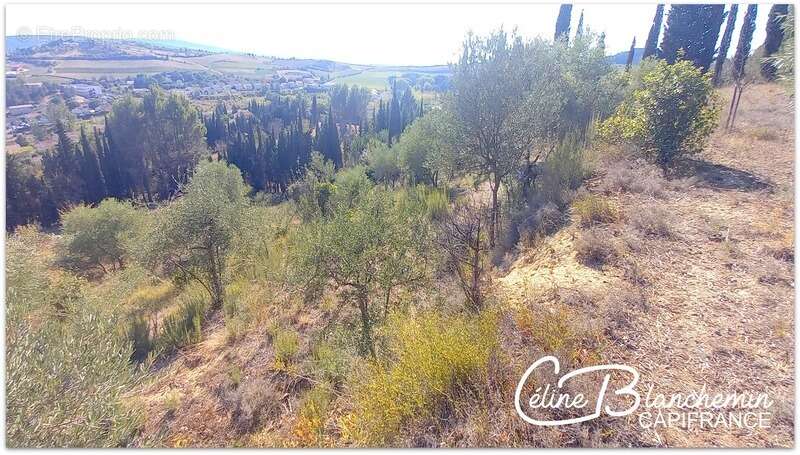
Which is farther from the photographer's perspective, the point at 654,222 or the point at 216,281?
the point at 216,281

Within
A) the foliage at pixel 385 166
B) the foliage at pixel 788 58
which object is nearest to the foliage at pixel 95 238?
the foliage at pixel 385 166

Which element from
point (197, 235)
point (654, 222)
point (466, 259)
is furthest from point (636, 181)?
point (197, 235)

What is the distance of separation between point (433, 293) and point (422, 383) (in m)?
3.40

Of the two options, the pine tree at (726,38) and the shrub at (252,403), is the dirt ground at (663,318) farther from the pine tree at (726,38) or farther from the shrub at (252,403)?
the pine tree at (726,38)

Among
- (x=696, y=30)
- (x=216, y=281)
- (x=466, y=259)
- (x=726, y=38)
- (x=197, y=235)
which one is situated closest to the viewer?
(x=466, y=259)

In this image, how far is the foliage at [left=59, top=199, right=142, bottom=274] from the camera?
70.1ft

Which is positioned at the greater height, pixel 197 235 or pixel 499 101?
pixel 499 101

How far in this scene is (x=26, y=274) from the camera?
9.98 metres

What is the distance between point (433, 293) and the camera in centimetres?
762

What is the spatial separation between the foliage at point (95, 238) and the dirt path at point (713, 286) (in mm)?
24320

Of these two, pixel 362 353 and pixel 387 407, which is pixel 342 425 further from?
pixel 362 353

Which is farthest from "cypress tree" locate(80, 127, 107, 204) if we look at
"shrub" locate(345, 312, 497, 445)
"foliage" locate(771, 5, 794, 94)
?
"foliage" locate(771, 5, 794, 94)

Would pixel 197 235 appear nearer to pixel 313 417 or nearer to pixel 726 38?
pixel 313 417

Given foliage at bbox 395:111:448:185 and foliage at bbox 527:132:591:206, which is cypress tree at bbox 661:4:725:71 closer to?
foliage at bbox 395:111:448:185
